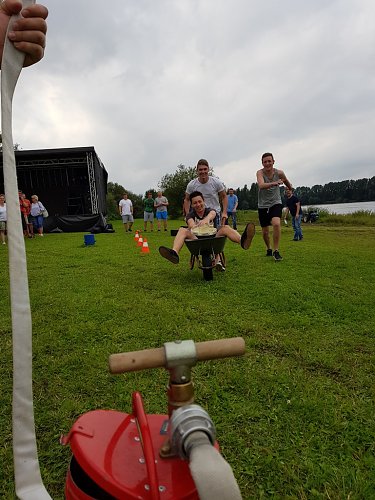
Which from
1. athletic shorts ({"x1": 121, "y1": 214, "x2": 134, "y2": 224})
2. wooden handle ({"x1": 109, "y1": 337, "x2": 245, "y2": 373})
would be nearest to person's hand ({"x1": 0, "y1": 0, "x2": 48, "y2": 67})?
wooden handle ({"x1": 109, "y1": 337, "x2": 245, "y2": 373})

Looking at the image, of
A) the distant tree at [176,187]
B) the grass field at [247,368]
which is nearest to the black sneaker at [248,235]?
the grass field at [247,368]

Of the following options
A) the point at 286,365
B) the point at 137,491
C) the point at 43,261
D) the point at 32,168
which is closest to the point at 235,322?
the point at 286,365

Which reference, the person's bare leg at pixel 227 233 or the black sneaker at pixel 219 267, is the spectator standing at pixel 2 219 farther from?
the person's bare leg at pixel 227 233

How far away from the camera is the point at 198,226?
16.6 ft

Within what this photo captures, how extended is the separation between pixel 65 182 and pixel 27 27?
21503 mm

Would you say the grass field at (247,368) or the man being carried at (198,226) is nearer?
the grass field at (247,368)

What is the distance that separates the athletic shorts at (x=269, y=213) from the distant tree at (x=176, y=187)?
28.1m

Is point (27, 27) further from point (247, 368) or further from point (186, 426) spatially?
point (247, 368)

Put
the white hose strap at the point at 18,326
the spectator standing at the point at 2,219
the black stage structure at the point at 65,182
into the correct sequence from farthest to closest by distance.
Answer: the black stage structure at the point at 65,182 < the spectator standing at the point at 2,219 < the white hose strap at the point at 18,326

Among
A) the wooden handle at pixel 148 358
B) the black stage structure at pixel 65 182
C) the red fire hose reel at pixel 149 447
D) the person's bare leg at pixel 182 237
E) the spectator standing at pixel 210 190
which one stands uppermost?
the black stage structure at pixel 65 182

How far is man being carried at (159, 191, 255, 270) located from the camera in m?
4.79

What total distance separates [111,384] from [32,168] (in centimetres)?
1898

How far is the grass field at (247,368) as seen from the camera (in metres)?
1.54

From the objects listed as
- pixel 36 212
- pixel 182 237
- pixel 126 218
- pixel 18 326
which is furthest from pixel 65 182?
pixel 18 326
